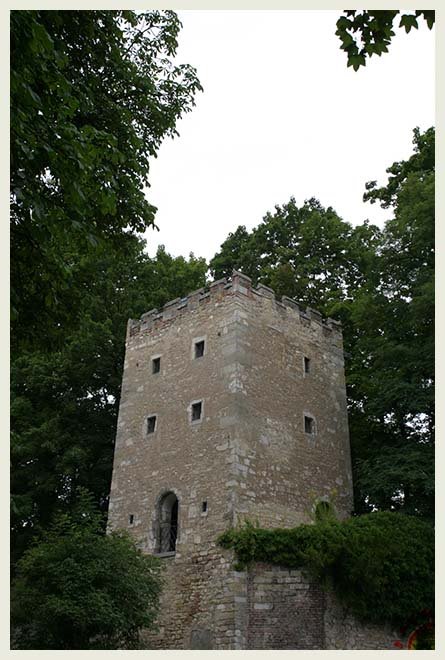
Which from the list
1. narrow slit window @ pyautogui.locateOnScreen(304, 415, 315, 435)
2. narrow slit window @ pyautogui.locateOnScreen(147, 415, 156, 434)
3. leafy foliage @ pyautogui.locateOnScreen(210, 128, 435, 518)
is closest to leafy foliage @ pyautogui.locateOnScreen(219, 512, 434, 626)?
leafy foliage @ pyautogui.locateOnScreen(210, 128, 435, 518)

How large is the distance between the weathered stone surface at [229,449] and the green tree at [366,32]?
36.9ft

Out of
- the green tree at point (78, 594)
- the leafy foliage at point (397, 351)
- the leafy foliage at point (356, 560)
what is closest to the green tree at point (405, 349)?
the leafy foliage at point (397, 351)

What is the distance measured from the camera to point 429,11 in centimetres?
674

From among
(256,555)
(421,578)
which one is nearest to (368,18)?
(256,555)

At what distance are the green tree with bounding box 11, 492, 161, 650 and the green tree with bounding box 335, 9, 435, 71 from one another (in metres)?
10.0

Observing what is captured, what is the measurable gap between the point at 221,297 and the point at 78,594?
925 cm

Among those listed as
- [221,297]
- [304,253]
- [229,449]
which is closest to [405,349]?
[221,297]

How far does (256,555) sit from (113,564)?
3.52m

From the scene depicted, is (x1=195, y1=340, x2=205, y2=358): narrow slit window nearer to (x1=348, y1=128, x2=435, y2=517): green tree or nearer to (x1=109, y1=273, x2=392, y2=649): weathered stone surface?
(x1=109, y1=273, x2=392, y2=649): weathered stone surface

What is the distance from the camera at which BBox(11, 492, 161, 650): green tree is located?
1233cm

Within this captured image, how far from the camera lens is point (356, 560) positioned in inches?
592

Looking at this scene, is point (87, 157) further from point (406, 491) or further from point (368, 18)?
point (406, 491)

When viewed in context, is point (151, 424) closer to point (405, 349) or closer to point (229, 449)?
point (229, 449)

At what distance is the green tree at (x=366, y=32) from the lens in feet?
22.4
